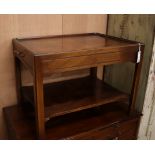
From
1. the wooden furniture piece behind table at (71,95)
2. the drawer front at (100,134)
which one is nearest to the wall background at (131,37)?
the wooden furniture piece behind table at (71,95)

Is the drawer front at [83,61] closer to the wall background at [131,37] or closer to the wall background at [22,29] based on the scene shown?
the wall background at [131,37]

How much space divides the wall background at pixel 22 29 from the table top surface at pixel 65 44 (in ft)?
0.15

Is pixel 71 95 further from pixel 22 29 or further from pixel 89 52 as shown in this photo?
pixel 22 29

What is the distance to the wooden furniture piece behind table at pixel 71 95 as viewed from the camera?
952 mm

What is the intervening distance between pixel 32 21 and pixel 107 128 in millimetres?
761

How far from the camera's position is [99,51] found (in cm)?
102

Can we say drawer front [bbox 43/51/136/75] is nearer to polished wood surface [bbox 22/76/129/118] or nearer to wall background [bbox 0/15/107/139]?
polished wood surface [bbox 22/76/129/118]

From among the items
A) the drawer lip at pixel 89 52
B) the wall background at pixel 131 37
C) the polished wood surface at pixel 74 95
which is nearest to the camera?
the drawer lip at pixel 89 52

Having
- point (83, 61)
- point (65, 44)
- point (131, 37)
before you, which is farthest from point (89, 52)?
point (131, 37)

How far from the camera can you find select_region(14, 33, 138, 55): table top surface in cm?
98
